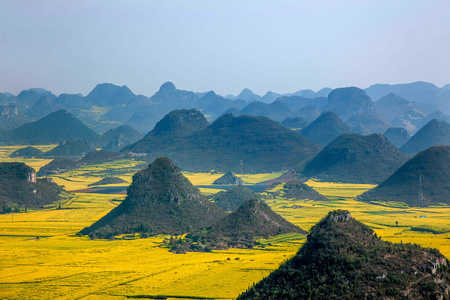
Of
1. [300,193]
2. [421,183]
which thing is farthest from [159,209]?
[421,183]

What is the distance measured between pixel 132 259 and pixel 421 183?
4176 inches

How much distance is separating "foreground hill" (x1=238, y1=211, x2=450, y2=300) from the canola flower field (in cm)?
1118

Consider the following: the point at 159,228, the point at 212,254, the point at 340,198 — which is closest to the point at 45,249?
the point at 159,228

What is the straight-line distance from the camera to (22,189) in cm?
15638

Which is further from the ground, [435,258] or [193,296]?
[435,258]

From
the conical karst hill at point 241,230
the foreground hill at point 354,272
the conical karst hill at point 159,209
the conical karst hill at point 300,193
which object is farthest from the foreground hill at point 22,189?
the foreground hill at point 354,272

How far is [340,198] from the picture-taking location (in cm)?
16838

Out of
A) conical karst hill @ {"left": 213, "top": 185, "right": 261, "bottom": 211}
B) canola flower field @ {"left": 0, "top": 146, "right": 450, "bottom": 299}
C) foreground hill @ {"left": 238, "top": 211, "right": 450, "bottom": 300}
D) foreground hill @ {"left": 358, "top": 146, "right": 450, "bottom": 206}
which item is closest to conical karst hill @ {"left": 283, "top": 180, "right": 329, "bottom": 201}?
foreground hill @ {"left": 358, "top": 146, "right": 450, "bottom": 206}

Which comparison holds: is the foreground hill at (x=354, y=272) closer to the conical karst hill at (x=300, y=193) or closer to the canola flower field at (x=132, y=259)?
the canola flower field at (x=132, y=259)

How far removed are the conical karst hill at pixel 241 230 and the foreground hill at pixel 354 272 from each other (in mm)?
36735

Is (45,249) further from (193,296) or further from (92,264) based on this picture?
(193,296)

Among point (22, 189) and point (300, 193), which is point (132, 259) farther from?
point (300, 193)

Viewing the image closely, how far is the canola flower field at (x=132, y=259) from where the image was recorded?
69.9 metres

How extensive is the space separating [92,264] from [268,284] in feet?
122
